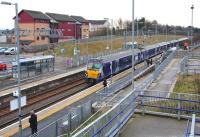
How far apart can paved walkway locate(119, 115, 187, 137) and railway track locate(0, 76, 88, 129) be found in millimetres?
9513

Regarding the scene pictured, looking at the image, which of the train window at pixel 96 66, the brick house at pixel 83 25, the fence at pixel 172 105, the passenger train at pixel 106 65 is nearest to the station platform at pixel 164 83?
the fence at pixel 172 105

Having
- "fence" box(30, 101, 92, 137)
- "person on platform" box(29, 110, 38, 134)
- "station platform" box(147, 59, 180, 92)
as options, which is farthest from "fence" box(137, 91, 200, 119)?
"station platform" box(147, 59, 180, 92)

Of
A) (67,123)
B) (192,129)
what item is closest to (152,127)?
(67,123)

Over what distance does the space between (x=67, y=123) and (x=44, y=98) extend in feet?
40.8

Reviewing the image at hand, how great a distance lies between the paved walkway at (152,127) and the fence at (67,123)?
3.21 meters

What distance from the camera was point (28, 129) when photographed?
1873 cm

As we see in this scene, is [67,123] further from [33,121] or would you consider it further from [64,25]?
[64,25]

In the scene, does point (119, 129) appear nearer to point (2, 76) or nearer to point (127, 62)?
point (2, 76)

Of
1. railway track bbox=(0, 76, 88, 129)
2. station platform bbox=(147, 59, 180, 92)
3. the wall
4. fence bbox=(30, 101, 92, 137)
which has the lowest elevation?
railway track bbox=(0, 76, 88, 129)

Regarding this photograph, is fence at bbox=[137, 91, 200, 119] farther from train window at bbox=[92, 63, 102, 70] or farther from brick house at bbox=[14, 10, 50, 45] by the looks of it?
brick house at bbox=[14, 10, 50, 45]

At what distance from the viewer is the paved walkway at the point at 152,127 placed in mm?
14117

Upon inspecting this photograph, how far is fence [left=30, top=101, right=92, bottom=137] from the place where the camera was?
15320 mm

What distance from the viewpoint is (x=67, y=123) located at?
55.6ft

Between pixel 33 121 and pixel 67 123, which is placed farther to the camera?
pixel 67 123
